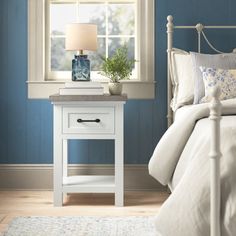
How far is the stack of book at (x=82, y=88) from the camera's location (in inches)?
145

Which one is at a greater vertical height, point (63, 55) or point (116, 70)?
point (63, 55)

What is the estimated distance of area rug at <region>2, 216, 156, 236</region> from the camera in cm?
292

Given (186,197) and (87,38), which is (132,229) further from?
(87,38)

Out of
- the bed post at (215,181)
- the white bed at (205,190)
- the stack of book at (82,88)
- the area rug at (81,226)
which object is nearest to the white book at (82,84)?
the stack of book at (82,88)

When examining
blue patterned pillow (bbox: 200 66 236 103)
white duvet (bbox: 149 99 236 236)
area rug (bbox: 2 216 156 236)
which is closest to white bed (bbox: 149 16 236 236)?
white duvet (bbox: 149 99 236 236)

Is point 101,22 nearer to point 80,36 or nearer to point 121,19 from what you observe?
point 121,19

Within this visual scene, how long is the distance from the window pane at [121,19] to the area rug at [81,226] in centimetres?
163

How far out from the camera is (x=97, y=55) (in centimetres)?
431

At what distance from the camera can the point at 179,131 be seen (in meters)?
2.86

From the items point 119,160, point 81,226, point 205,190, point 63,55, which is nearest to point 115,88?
point 119,160

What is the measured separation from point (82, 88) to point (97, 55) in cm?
70

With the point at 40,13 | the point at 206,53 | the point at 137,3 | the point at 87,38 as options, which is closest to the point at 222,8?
the point at 206,53

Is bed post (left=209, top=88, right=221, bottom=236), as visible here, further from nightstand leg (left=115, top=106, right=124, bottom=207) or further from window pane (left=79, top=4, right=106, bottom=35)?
window pane (left=79, top=4, right=106, bottom=35)

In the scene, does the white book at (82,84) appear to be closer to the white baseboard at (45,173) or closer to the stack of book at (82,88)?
the stack of book at (82,88)
